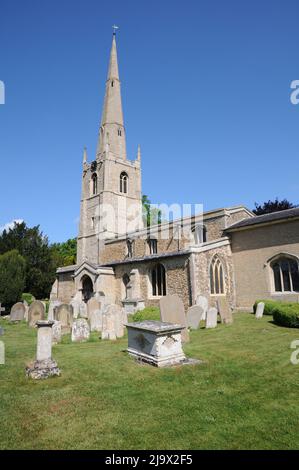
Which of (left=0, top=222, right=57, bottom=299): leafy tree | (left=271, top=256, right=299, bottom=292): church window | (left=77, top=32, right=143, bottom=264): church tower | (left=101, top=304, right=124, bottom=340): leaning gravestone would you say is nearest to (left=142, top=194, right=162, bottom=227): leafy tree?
(left=77, top=32, right=143, bottom=264): church tower

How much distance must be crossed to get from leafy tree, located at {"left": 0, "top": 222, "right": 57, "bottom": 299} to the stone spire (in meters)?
12.5

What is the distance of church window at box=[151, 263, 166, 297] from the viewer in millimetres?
20194

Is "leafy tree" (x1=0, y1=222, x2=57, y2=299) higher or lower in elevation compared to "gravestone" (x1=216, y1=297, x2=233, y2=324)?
higher

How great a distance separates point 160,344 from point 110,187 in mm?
27182

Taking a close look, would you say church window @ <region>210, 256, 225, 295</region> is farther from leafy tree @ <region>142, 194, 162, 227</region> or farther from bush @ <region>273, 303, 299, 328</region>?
leafy tree @ <region>142, 194, 162, 227</region>

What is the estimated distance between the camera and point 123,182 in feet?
114

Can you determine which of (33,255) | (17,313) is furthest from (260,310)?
(33,255)

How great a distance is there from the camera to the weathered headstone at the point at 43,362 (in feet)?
20.4

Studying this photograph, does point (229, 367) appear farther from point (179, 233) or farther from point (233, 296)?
point (179, 233)

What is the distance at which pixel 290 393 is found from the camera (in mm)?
5199

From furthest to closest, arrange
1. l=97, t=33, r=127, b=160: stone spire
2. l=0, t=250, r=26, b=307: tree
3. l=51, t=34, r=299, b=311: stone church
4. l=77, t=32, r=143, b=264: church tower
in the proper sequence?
l=97, t=33, r=127, b=160: stone spire, l=77, t=32, r=143, b=264: church tower, l=0, t=250, r=26, b=307: tree, l=51, t=34, r=299, b=311: stone church

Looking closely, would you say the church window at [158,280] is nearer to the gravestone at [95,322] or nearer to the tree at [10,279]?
the gravestone at [95,322]

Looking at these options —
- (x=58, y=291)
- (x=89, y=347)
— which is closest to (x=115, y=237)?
(x=58, y=291)

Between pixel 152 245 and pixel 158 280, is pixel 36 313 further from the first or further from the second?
pixel 152 245
